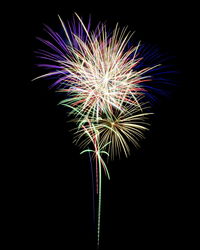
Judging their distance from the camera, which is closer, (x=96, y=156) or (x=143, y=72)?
(x=143, y=72)

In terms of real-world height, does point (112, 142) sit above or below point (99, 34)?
below

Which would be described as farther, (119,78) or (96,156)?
(96,156)

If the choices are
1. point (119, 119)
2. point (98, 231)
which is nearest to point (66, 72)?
point (119, 119)

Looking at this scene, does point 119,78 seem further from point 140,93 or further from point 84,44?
point 84,44

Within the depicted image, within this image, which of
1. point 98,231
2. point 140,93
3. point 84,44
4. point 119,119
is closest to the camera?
point 84,44

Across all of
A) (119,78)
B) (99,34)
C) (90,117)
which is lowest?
(90,117)

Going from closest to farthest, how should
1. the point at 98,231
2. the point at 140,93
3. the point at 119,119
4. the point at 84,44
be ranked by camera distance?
1. the point at 84,44
2. the point at 140,93
3. the point at 119,119
4. the point at 98,231

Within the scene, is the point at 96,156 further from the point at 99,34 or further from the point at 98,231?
the point at 99,34

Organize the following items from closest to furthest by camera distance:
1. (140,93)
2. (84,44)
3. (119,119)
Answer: (84,44)
(140,93)
(119,119)

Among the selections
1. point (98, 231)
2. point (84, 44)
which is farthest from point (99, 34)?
point (98, 231)
